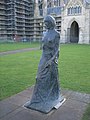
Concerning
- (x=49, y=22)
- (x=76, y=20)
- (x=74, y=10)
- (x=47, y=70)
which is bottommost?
(x=47, y=70)

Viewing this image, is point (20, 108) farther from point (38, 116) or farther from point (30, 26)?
point (30, 26)

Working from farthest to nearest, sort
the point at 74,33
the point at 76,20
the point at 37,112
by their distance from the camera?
the point at 74,33 → the point at 76,20 → the point at 37,112

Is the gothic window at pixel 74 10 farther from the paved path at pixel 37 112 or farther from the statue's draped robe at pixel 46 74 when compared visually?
the statue's draped robe at pixel 46 74

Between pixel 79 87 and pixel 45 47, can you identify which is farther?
pixel 79 87

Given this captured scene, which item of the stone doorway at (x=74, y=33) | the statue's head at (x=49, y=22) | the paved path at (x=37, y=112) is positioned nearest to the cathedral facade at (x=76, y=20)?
the stone doorway at (x=74, y=33)

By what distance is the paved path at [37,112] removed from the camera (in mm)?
5656

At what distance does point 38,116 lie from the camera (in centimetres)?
570

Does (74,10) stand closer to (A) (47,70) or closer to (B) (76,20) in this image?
(B) (76,20)

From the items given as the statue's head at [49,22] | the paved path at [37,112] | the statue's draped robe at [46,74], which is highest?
the statue's head at [49,22]

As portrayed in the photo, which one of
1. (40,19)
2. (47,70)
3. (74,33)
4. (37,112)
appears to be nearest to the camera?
(37,112)

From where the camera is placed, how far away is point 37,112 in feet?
19.6

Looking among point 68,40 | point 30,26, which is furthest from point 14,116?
point 30,26

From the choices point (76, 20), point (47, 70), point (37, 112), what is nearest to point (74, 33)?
point (76, 20)

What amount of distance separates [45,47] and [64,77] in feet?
15.5
